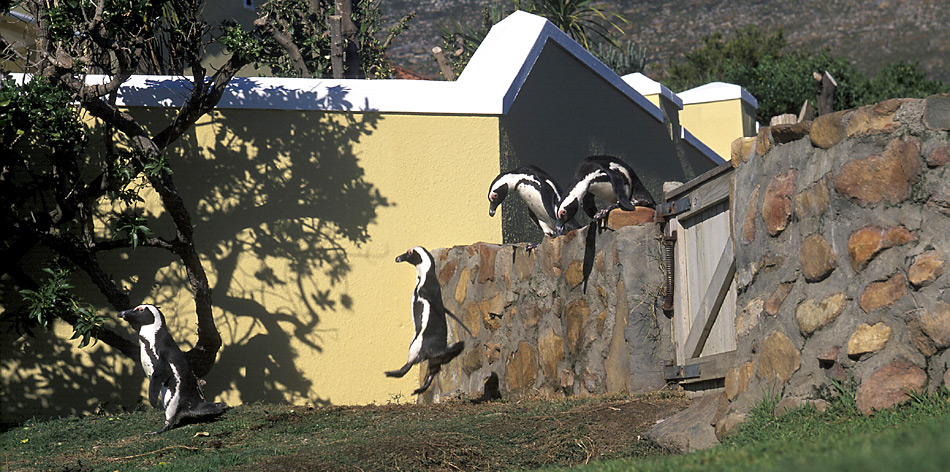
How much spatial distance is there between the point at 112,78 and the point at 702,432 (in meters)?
7.89

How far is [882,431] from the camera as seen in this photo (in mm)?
4504

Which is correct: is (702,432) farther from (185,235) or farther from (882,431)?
(185,235)

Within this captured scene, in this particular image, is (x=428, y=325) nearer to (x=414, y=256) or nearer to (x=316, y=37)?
(x=414, y=256)

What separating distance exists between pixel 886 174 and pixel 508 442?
3.32 metres

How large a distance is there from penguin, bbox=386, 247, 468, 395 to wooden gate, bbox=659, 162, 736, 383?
2865mm

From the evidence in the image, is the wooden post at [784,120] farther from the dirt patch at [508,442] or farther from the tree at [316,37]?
the tree at [316,37]

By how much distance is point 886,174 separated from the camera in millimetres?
5312

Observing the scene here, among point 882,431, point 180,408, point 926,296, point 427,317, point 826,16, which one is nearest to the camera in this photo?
point 882,431

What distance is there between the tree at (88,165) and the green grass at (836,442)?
6892 mm

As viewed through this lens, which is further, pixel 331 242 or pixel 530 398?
pixel 331 242

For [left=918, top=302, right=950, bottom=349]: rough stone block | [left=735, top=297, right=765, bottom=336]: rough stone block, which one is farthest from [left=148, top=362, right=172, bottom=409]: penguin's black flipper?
[left=918, top=302, right=950, bottom=349]: rough stone block

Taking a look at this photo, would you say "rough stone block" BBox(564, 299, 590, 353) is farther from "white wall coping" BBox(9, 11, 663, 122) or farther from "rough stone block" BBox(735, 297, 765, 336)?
"white wall coping" BBox(9, 11, 663, 122)

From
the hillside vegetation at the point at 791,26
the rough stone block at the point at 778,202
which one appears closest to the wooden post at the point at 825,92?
the rough stone block at the point at 778,202

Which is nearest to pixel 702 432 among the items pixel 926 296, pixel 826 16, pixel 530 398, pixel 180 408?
pixel 926 296
